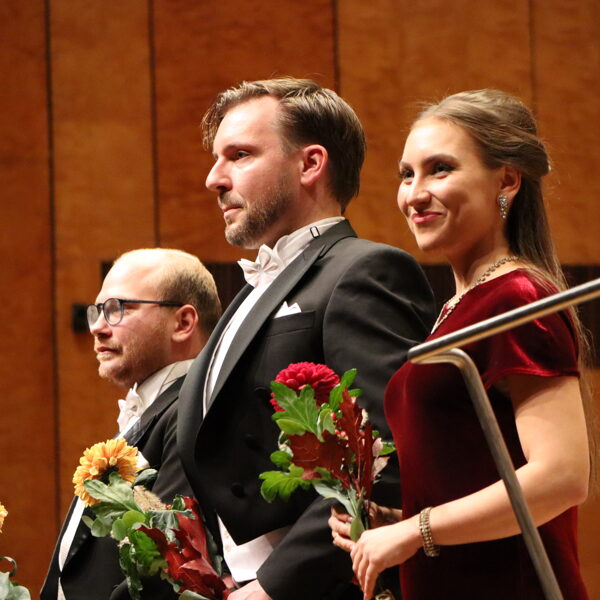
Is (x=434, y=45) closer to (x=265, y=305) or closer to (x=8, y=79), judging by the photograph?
(x=8, y=79)

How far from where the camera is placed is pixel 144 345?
2.62 meters

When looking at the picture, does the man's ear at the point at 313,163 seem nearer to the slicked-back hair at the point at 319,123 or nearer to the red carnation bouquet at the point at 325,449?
the slicked-back hair at the point at 319,123

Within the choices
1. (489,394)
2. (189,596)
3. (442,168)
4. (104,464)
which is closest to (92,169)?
(104,464)

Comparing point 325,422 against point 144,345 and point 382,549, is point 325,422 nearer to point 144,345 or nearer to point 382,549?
point 382,549

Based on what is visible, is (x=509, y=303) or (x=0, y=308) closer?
(x=509, y=303)

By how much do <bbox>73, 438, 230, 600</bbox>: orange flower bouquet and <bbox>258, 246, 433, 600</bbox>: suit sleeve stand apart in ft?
0.37

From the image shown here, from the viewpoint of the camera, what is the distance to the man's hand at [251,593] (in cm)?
178

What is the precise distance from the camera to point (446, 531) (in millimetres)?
1342

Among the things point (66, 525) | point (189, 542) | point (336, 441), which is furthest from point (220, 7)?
point (336, 441)

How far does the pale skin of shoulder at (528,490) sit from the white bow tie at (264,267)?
84cm

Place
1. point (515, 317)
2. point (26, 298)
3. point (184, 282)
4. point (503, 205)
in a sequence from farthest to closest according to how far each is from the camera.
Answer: point (26, 298) < point (184, 282) < point (503, 205) < point (515, 317)

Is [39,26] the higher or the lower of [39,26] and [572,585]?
the higher

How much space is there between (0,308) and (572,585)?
2.60m

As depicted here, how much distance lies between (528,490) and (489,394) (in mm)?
170
